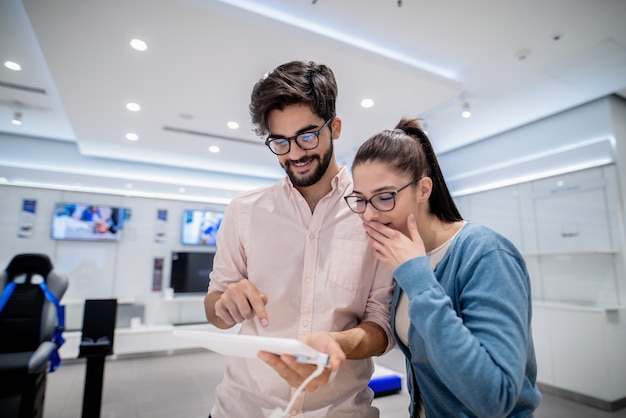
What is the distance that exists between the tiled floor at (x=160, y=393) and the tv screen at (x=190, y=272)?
1.36 meters

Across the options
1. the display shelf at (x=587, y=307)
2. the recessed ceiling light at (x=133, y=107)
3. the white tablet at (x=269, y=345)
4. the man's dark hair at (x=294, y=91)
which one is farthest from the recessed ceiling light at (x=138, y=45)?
the display shelf at (x=587, y=307)

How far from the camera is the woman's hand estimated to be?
3.05 ft

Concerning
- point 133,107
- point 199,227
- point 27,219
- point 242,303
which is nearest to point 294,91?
point 242,303

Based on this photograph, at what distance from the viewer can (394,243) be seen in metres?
0.97

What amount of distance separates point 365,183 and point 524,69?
3.79m

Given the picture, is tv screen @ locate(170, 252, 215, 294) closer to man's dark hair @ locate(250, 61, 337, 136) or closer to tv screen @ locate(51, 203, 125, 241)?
tv screen @ locate(51, 203, 125, 241)

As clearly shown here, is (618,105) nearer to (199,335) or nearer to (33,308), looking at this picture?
(199,335)

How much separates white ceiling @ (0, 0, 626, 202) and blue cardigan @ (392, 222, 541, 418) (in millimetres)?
2636

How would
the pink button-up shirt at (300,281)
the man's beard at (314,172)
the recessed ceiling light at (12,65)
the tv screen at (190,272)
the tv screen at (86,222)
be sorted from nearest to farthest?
the pink button-up shirt at (300,281)
the man's beard at (314,172)
the recessed ceiling light at (12,65)
the tv screen at (86,222)
the tv screen at (190,272)

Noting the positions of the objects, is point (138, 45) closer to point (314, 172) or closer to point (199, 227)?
point (314, 172)

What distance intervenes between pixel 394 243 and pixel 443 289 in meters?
0.17

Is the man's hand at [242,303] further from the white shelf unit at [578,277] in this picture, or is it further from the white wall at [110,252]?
the white wall at [110,252]

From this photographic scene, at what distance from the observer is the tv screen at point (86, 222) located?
6.24 meters

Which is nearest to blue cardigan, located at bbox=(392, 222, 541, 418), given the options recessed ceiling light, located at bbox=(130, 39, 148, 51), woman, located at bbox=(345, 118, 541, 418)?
woman, located at bbox=(345, 118, 541, 418)
